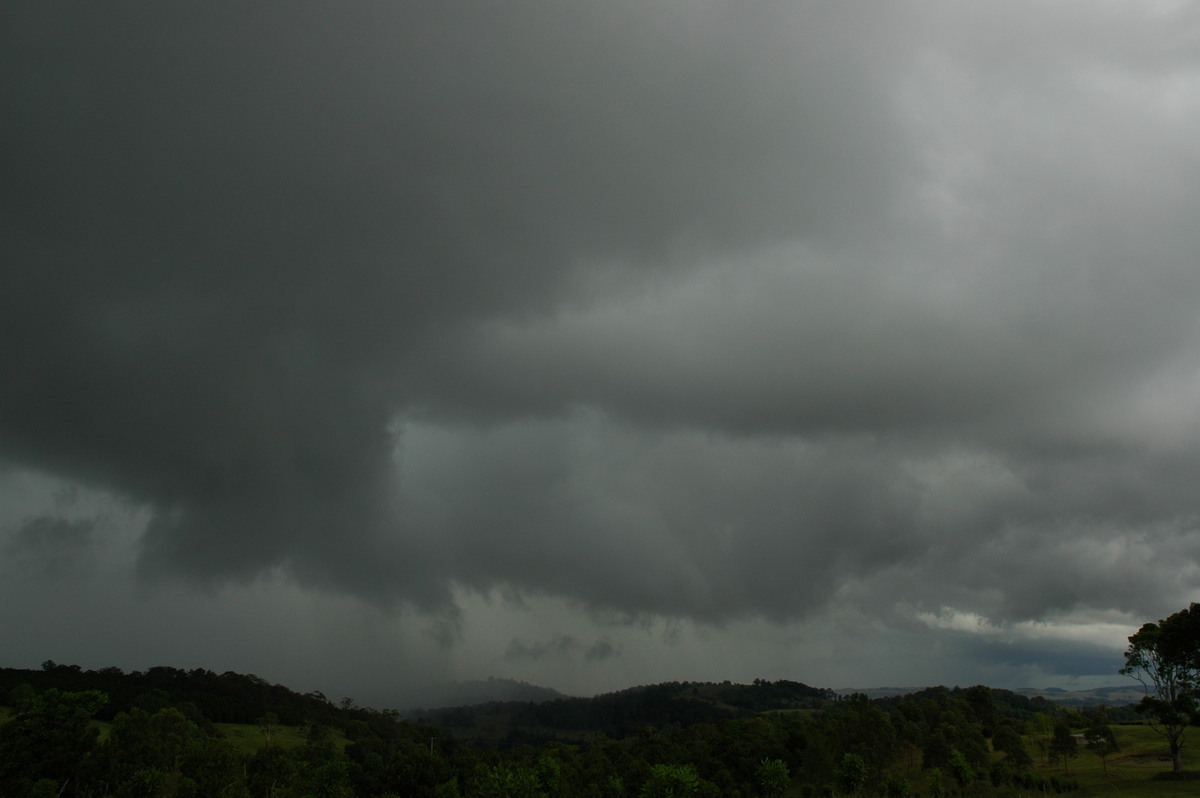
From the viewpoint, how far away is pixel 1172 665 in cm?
8538

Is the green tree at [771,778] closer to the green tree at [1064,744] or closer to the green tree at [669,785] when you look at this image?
the green tree at [669,785]

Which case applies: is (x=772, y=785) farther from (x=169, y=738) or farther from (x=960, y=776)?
(x=169, y=738)

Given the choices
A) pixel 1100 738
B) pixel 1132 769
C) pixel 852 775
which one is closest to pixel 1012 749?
pixel 1100 738

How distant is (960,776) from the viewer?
10212 centimetres

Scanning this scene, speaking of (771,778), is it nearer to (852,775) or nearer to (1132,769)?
(852,775)

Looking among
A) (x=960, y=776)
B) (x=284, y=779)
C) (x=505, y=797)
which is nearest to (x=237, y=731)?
(x=284, y=779)

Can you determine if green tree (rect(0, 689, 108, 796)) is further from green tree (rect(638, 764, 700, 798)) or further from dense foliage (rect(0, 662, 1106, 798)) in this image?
green tree (rect(638, 764, 700, 798))

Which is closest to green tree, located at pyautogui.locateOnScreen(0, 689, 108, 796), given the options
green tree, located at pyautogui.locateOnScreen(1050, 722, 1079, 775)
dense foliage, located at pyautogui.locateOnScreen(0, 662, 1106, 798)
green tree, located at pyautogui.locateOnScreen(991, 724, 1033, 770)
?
dense foliage, located at pyautogui.locateOnScreen(0, 662, 1106, 798)

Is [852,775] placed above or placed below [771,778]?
above

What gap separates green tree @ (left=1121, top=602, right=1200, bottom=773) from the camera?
79.9 m

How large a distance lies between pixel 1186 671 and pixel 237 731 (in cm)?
21471

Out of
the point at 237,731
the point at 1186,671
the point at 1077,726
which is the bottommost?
the point at 237,731

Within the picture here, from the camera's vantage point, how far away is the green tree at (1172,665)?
7988cm

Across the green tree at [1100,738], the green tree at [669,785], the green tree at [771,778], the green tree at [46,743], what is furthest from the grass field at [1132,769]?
the green tree at [46,743]
